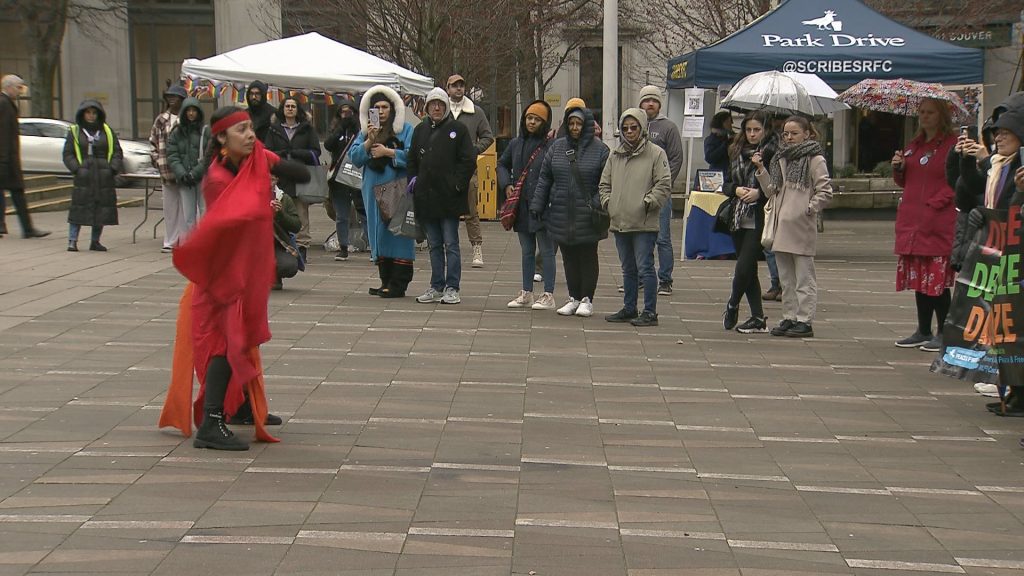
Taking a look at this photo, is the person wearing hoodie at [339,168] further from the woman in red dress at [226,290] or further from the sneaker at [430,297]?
the woman in red dress at [226,290]

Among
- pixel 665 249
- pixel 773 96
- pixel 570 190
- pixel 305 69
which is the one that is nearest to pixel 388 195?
pixel 570 190

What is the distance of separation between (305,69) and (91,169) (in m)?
2.83

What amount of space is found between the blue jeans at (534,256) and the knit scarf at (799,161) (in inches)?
87.7

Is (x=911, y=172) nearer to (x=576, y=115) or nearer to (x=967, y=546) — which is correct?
(x=576, y=115)

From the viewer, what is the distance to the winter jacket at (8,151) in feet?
53.9

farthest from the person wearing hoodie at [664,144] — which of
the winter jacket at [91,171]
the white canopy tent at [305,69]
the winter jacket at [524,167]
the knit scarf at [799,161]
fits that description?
the winter jacket at [91,171]

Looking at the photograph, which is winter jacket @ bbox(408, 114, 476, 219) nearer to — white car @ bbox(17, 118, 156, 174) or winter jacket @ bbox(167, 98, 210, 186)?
winter jacket @ bbox(167, 98, 210, 186)

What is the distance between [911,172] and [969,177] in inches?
60.1

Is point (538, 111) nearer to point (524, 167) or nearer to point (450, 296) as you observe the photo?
point (524, 167)

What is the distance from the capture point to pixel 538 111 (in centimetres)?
1200

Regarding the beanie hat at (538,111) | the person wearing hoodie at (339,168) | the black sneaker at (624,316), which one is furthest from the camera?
the person wearing hoodie at (339,168)

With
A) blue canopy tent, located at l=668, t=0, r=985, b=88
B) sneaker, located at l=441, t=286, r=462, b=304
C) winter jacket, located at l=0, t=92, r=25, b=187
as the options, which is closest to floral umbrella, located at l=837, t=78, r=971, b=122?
blue canopy tent, located at l=668, t=0, r=985, b=88

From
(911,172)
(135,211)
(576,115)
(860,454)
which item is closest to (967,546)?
(860,454)

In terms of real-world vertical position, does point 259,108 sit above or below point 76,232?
above
